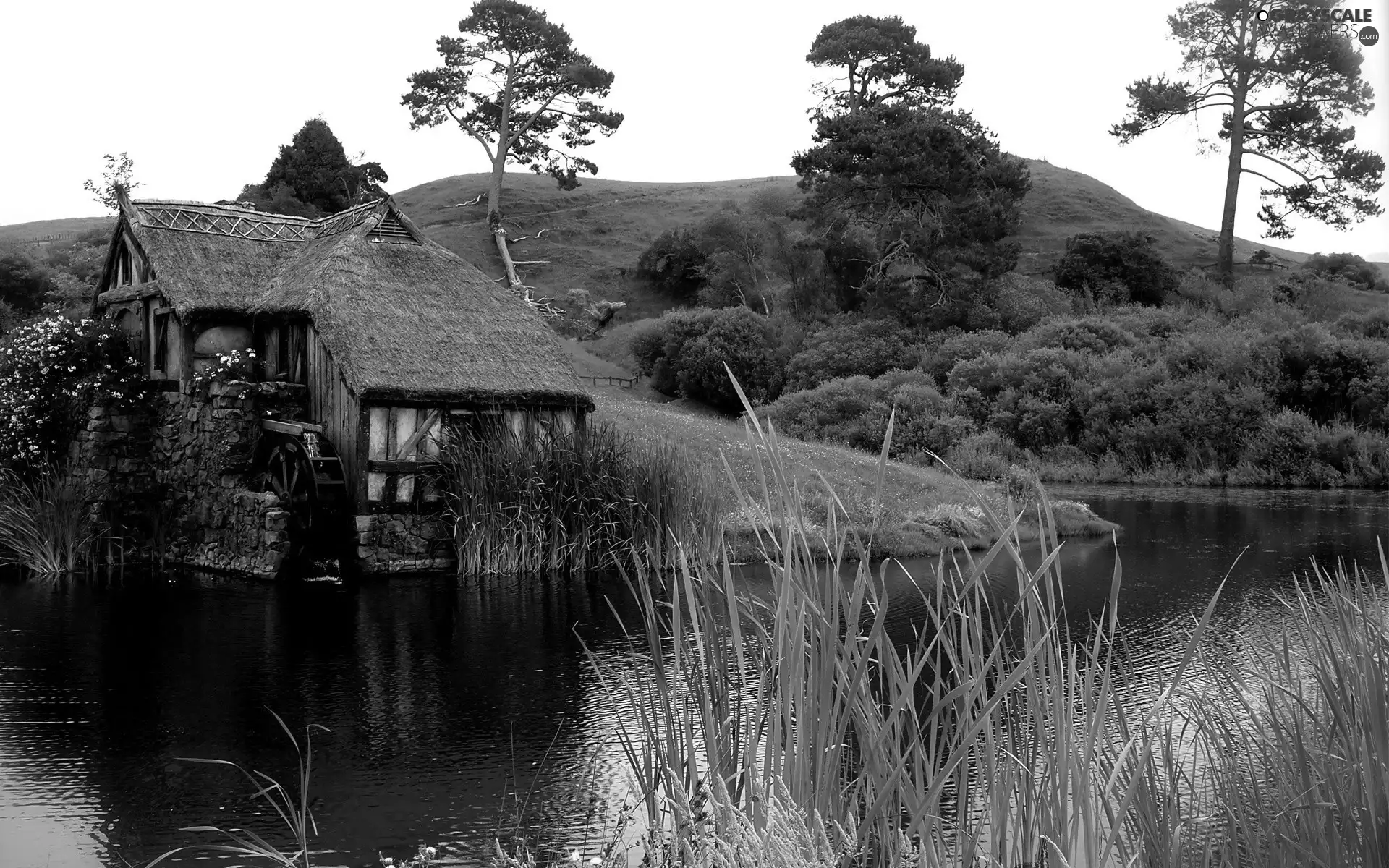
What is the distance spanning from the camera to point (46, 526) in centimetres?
1325

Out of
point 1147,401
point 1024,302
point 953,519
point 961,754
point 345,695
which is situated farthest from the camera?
point 1024,302

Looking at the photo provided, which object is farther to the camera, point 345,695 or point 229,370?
point 229,370

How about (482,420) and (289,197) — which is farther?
(289,197)

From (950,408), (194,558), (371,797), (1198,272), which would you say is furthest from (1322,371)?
(371,797)

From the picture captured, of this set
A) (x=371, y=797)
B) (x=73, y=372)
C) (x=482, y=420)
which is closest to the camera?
(x=371, y=797)

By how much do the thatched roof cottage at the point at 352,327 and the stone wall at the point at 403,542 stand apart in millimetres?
207

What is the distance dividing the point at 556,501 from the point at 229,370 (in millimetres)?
4341

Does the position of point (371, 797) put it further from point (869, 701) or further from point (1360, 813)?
point (1360, 813)

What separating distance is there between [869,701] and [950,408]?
27.4 metres

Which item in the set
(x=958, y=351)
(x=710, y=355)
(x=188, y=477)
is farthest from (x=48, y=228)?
(x=188, y=477)

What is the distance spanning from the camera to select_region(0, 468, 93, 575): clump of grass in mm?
13250

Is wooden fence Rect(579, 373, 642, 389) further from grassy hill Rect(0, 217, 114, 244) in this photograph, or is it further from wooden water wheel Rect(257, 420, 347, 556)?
grassy hill Rect(0, 217, 114, 244)

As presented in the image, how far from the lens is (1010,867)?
2.89 m

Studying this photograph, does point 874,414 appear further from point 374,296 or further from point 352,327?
point 352,327
